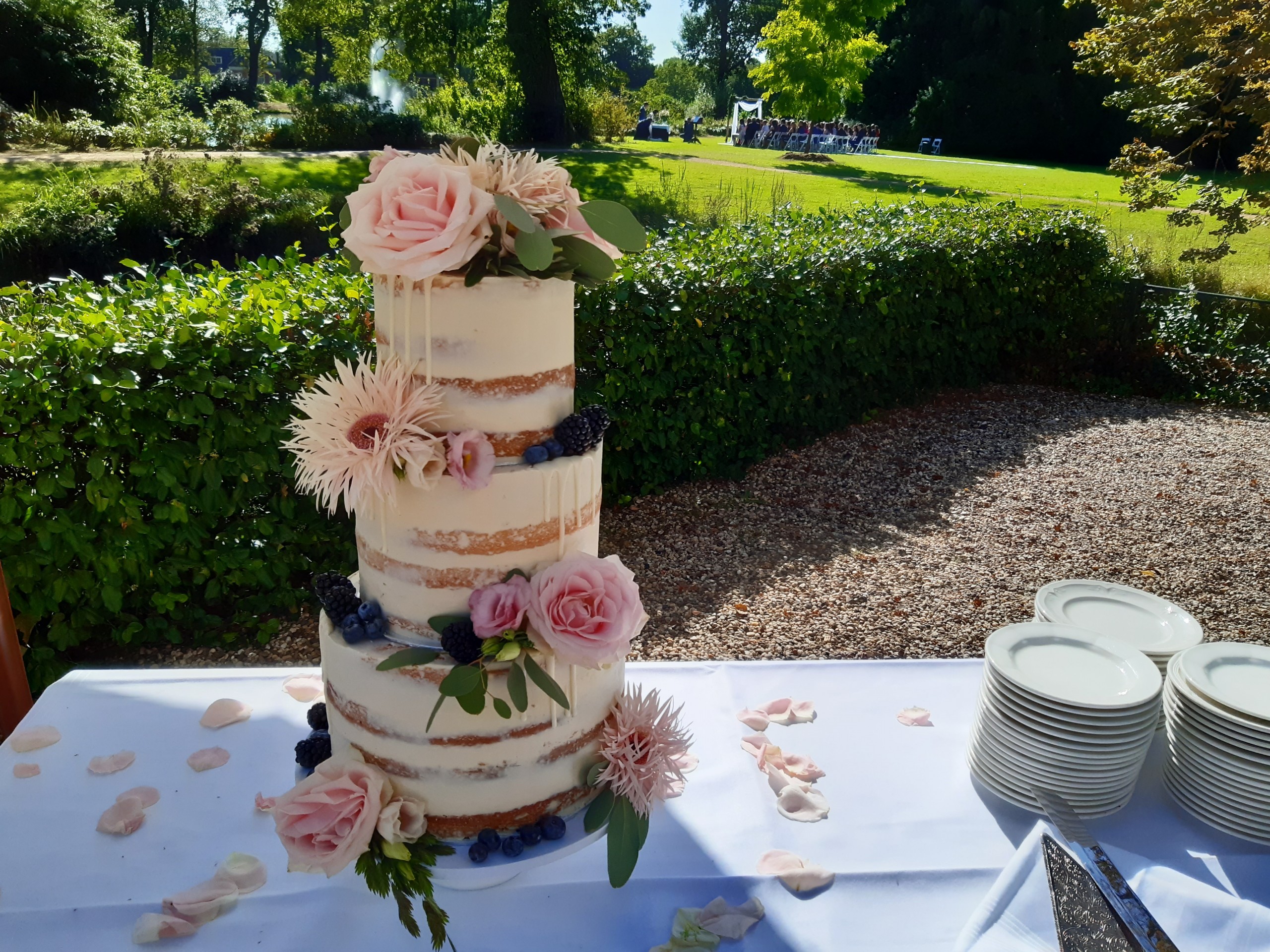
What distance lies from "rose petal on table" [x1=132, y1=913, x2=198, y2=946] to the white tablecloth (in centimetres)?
2

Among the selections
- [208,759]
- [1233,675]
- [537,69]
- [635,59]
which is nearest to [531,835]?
[208,759]

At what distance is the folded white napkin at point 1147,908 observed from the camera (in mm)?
1550

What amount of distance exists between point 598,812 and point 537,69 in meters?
21.5

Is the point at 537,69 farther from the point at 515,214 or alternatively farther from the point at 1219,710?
the point at 1219,710

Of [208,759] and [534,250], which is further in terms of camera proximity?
[208,759]

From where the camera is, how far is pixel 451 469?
141cm

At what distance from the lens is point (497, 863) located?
5.05 feet

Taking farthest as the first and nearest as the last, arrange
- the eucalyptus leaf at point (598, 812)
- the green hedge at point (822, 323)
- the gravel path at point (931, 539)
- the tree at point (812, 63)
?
the tree at point (812, 63) → the green hedge at point (822, 323) → the gravel path at point (931, 539) → the eucalyptus leaf at point (598, 812)

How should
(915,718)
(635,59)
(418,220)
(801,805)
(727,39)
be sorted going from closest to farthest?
(418,220), (801,805), (915,718), (727,39), (635,59)

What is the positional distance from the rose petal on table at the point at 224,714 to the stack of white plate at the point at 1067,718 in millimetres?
1797

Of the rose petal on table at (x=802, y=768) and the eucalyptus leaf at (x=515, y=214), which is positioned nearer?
the eucalyptus leaf at (x=515, y=214)

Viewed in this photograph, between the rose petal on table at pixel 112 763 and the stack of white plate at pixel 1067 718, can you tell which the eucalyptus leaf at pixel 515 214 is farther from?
the rose petal on table at pixel 112 763

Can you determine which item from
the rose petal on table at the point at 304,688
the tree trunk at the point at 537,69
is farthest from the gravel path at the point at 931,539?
the tree trunk at the point at 537,69

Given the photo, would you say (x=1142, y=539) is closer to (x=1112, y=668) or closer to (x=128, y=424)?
(x=1112, y=668)
